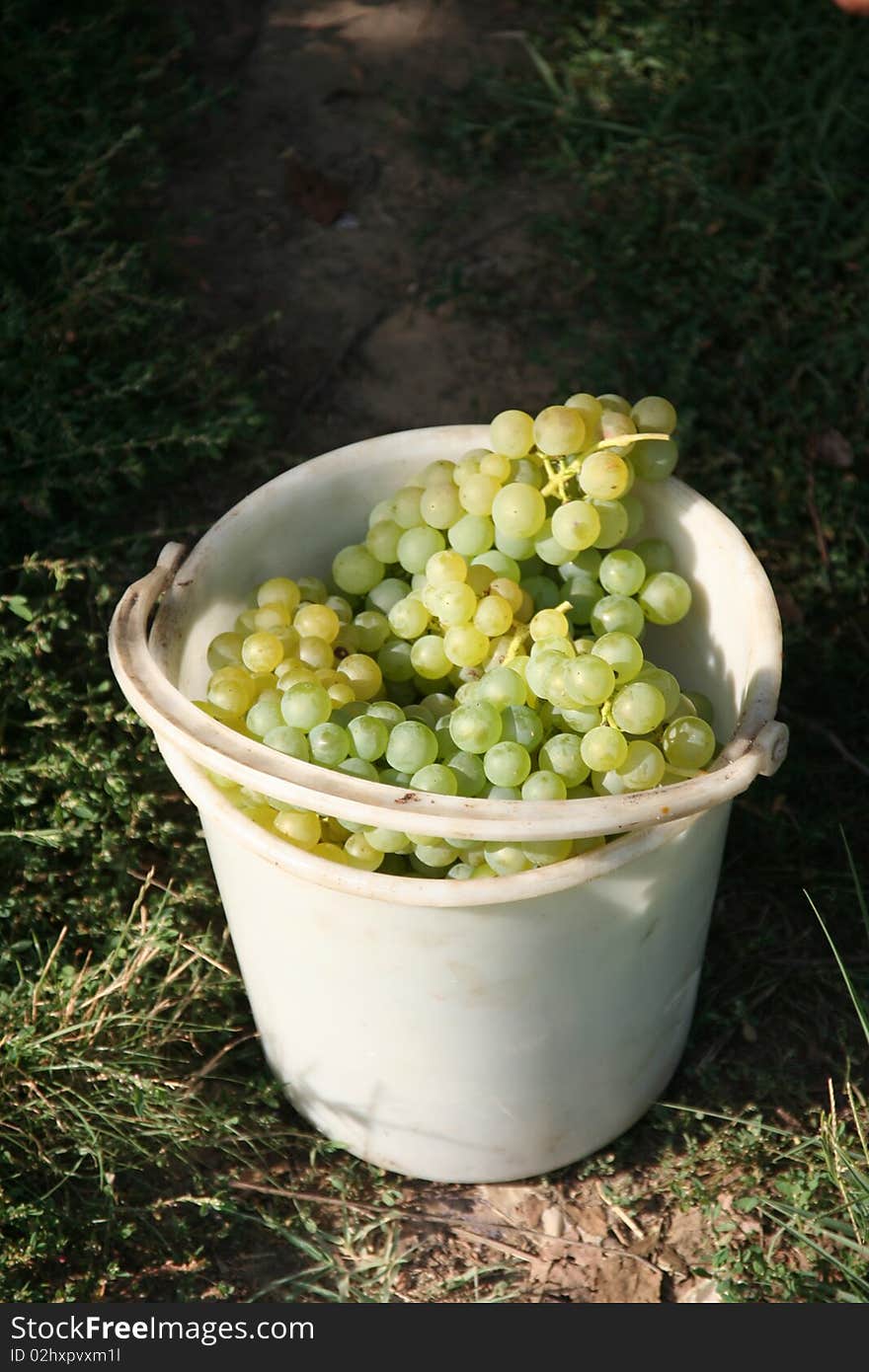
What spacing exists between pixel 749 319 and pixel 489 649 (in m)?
1.51

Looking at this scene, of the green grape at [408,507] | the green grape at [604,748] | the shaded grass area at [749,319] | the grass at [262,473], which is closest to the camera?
the green grape at [604,748]

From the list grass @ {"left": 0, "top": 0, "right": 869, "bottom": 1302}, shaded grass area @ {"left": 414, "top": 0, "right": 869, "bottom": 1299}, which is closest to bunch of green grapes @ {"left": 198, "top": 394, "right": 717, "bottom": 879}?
grass @ {"left": 0, "top": 0, "right": 869, "bottom": 1302}

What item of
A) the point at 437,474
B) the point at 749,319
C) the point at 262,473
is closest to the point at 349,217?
the point at 262,473

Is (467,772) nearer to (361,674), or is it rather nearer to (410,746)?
(410,746)

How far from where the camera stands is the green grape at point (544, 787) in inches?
62.7

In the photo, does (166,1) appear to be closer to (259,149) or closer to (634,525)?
(259,149)

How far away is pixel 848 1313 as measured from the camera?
1825mm

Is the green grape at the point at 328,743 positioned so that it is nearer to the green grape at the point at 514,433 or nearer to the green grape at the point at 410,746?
the green grape at the point at 410,746

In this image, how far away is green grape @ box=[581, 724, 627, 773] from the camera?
1.57 metres

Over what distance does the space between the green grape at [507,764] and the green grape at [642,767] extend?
11cm

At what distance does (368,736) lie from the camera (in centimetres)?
164

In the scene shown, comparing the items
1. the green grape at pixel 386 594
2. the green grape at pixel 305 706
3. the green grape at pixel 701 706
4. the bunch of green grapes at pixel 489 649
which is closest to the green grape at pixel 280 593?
the bunch of green grapes at pixel 489 649

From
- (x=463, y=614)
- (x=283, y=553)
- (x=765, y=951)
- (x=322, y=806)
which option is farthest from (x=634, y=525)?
(x=765, y=951)

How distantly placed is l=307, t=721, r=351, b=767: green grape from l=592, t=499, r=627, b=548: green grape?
436mm
